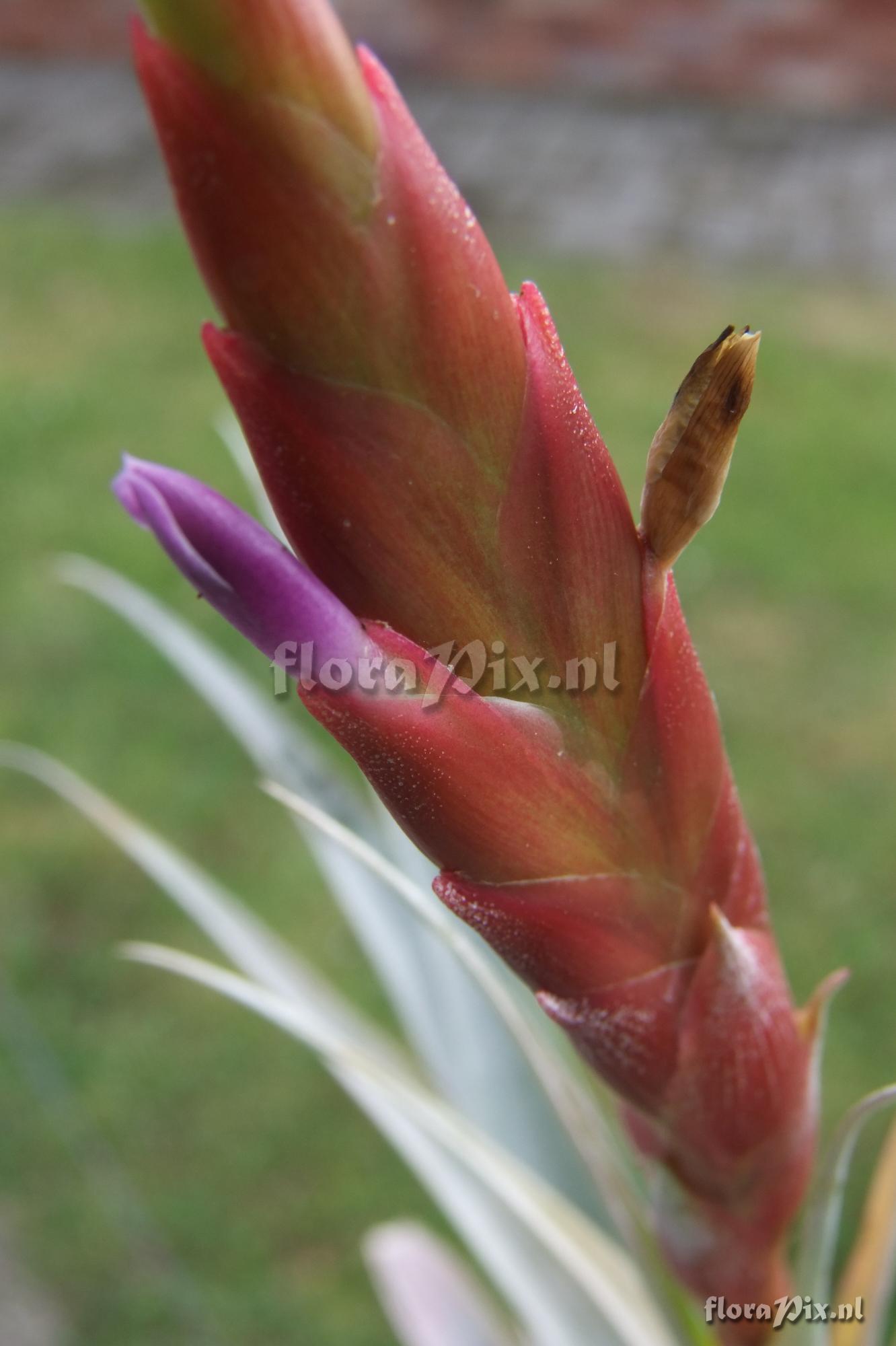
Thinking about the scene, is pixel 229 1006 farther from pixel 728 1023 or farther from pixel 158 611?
pixel 728 1023

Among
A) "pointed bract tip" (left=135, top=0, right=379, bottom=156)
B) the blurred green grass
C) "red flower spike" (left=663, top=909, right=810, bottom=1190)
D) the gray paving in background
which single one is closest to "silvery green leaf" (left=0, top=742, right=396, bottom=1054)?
"red flower spike" (left=663, top=909, right=810, bottom=1190)

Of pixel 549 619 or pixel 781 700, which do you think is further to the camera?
pixel 781 700

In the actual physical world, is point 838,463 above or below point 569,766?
above

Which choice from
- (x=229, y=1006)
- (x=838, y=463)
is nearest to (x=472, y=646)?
(x=229, y=1006)

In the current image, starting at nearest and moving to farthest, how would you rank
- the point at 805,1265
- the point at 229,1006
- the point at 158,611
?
the point at 805,1265, the point at 158,611, the point at 229,1006

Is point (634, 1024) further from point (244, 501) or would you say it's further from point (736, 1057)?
point (244, 501)

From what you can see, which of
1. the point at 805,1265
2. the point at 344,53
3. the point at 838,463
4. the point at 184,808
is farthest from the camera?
the point at 838,463

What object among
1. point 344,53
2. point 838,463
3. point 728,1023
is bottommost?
point 728,1023

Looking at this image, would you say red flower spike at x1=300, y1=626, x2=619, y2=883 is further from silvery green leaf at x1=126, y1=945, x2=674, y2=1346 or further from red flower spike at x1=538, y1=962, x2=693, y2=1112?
silvery green leaf at x1=126, y1=945, x2=674, y2=1346
